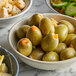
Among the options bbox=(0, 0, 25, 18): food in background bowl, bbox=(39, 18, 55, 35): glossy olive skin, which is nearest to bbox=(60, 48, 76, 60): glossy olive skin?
bbox=(39, 18, 55, 35): glossy olive skin

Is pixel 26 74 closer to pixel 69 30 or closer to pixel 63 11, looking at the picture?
pixel 69 30

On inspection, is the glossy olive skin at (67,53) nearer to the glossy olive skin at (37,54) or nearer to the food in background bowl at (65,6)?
the glossy olive skin at (37,54)

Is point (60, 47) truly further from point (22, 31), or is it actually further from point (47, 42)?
point (22, 31)

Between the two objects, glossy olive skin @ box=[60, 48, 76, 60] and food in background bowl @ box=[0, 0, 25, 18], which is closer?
glossy olive skin @ box=[60, 48, 76, 60]

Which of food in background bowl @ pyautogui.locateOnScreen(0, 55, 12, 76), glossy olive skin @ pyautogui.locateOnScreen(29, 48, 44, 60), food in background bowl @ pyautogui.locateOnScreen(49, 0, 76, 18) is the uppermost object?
food in background bowl @ pyautogui.locateOnScreen(49, 0, 76, 18)

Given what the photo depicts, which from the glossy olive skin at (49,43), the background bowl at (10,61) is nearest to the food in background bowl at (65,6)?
the glossy olive skin at (49,43)

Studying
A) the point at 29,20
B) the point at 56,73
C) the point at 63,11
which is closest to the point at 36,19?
the point at 29,20

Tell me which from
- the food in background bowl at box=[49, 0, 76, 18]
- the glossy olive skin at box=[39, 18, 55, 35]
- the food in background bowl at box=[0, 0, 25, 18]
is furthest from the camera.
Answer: the food in background bowl at box=[49, 0, 76, 18]

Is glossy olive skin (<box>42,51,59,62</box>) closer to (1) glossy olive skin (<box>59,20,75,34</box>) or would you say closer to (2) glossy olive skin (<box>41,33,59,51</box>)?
(2) glossy olive skin (<box>41,33,59,51</box>)
